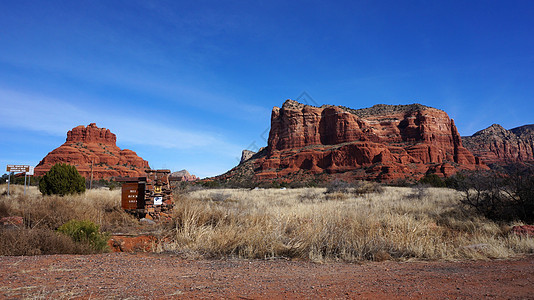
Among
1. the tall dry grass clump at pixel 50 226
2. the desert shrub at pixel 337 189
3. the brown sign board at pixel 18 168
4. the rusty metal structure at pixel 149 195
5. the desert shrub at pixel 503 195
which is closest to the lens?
the tall dry grass clump at pixel 50 226

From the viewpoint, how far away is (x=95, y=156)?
101 metres

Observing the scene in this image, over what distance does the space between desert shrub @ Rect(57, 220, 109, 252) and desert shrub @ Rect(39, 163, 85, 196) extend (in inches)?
531

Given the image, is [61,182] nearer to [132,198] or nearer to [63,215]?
[132,198]

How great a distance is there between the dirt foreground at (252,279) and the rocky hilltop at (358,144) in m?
70.4

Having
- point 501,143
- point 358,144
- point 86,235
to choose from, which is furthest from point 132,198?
point 501,143

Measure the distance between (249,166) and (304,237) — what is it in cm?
9383

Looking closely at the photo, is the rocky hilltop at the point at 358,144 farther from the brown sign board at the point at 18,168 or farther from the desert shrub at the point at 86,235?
the desert shrub at the point at 86,235

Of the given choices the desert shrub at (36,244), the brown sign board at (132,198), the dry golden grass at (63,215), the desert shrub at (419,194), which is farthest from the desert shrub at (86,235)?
the desert shrub at (419,194)

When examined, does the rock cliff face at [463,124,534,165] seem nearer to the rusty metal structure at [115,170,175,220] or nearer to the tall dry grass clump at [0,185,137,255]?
the rusty metal structure at [115,170,175,220]

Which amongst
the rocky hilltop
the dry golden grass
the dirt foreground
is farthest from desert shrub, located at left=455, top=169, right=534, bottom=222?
the rocky hilltop

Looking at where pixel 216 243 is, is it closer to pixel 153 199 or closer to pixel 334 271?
pixel 334 271

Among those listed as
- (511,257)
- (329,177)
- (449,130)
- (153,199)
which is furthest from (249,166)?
(511,257)

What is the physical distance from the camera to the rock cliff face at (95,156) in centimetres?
9081

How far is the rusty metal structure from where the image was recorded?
11.7 meters
